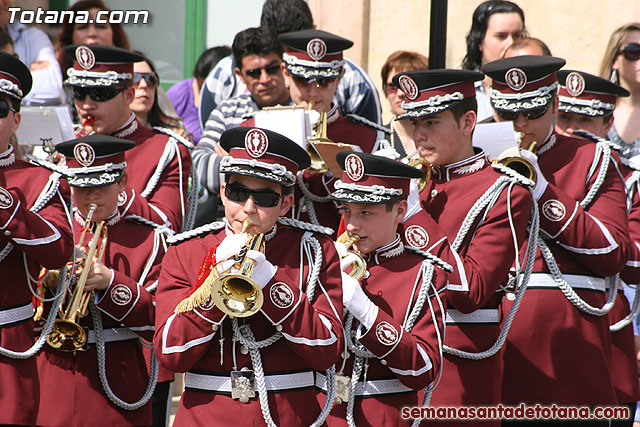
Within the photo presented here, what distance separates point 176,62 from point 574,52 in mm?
3762

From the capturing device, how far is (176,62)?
37.3 ft

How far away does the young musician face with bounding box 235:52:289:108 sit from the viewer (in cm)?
747

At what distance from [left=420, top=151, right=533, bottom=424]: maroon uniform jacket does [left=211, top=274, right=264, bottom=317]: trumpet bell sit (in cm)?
136

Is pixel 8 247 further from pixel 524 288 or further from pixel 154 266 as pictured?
pixel 524 288

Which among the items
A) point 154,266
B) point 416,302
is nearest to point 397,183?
point 416,302

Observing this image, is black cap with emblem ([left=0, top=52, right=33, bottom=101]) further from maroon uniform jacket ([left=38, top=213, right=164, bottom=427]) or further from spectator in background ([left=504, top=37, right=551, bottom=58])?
spectator in background ([left=504, top=37, right=551, bottom=58])

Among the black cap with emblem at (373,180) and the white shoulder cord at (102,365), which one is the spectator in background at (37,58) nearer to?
the white shoulder cord at (102,365)

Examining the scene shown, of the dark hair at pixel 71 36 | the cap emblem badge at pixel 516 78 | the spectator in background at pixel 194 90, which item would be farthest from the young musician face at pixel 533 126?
the spectator in background at pixel 194 90

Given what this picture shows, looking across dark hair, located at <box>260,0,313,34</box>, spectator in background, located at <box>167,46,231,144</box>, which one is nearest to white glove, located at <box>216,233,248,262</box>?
dark hair, located at <box>260,0,313,34</box>

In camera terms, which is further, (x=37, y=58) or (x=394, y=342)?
(x=37, y=58)

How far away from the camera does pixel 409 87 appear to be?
5.72 meters

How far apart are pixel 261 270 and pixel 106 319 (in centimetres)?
179

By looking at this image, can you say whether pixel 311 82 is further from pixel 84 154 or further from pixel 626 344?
pixel 626 344

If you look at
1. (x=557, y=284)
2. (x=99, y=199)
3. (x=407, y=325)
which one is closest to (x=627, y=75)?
(x=557, y=284)
